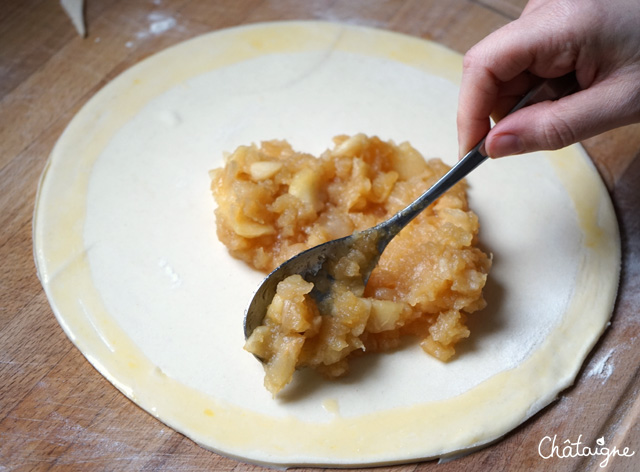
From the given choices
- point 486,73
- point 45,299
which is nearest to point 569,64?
point 486,73

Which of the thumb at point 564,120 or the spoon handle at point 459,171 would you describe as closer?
the thumb at point 564,120

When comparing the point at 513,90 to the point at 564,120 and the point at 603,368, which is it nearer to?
the point at 564,120

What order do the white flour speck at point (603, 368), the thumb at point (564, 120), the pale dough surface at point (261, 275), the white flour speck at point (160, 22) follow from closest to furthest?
the thumb at point (564, 120) < the pale dough surface at point (261, 275) < the white flour speck at point (603, 368) < the white flour speck at point (160, 22)

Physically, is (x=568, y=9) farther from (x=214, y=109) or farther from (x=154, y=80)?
(x=154, y=80)

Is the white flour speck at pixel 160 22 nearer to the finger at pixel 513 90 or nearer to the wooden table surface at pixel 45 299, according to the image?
the wooden table surface at pixel 45 299

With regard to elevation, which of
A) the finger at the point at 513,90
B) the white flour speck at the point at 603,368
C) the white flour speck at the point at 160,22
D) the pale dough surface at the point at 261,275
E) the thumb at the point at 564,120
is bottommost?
the white flour speck at the point at 603,368

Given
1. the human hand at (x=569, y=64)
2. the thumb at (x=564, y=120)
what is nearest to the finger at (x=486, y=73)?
the human hand at (x=569, y=64)

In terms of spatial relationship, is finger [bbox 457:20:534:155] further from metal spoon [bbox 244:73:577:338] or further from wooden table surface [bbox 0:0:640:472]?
wooden table surface [bbox 0:0:640:472]

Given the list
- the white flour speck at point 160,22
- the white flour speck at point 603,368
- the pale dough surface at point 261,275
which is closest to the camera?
the pale dough surface at point 261,275

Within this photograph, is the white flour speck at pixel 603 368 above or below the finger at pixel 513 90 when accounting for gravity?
below
